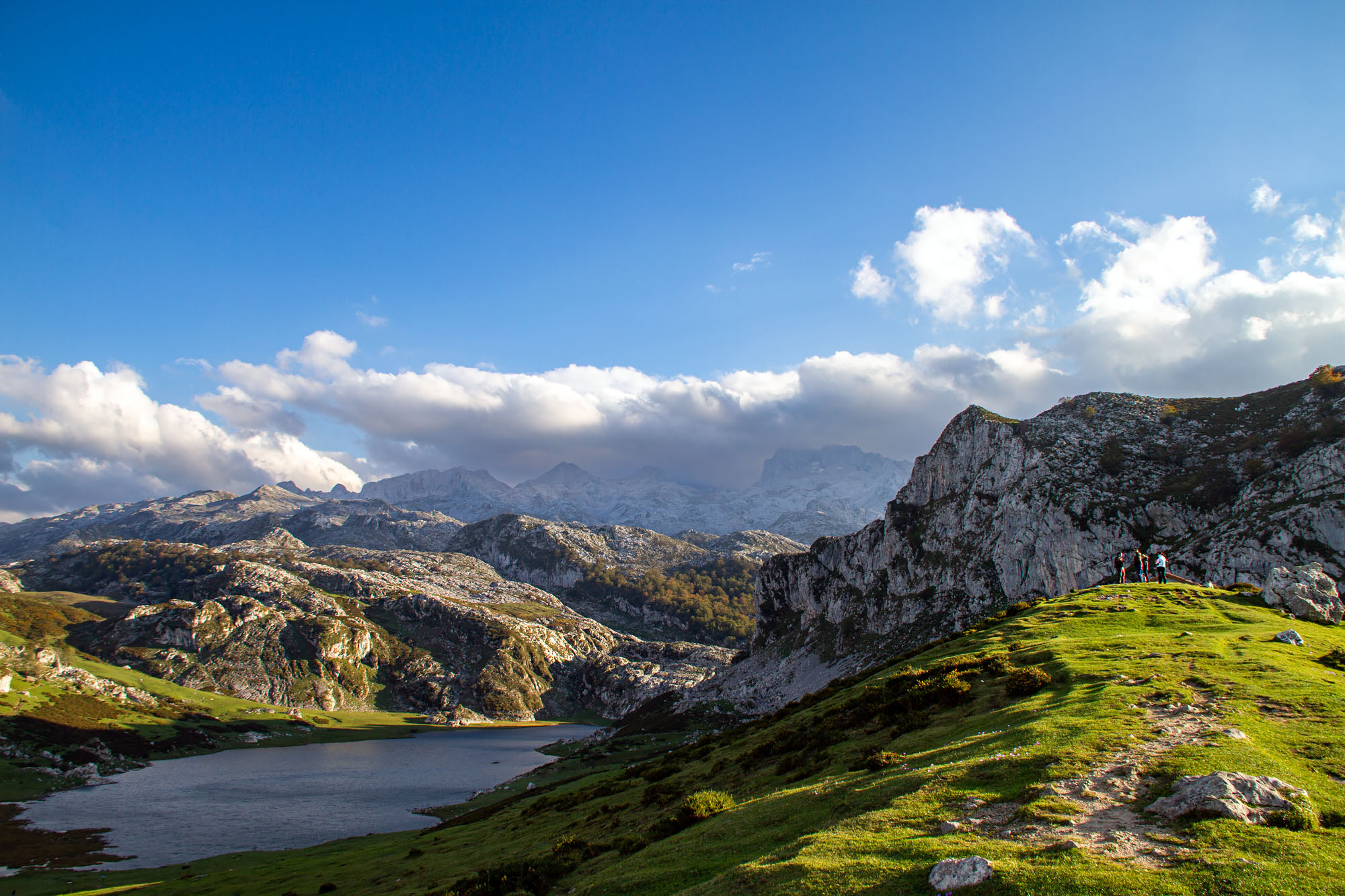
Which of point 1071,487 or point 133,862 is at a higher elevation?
point 1071,487

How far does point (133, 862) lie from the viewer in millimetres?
93625

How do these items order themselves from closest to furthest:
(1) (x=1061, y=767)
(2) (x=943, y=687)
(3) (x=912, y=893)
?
(3) (x=912, y=893) < (1) (x=1061, y=767) < (2) (x=943, y=687)

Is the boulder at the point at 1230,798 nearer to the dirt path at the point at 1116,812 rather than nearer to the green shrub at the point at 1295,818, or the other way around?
the green shrub at the point at 1295,818

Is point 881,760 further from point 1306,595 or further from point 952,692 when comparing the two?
point 1306,595

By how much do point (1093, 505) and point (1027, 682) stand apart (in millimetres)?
130522

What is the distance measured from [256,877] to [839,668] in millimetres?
145823

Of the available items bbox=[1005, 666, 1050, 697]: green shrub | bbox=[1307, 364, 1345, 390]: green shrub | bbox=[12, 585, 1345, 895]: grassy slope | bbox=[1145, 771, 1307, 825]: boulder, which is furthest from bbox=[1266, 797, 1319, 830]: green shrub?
bbox=[1307, 364, 1345, 390]: green shrub

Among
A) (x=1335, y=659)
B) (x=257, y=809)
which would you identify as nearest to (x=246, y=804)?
(x=257, y=809)

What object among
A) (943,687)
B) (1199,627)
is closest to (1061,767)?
(943,687)

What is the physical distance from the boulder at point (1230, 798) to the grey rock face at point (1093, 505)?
110 metres

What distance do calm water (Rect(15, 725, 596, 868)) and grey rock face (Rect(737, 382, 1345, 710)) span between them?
104 meters

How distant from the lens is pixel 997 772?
20891mm

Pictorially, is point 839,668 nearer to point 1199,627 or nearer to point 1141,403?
point 1141,403

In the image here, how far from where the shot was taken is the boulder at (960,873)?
44.8ft
